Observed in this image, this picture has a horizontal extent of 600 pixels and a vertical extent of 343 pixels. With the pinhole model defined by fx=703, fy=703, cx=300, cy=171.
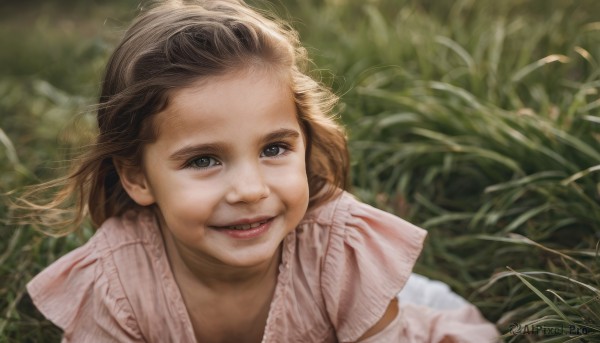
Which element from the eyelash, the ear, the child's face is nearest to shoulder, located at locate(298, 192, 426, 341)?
the child's face

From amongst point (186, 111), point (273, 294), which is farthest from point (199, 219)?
point (273, 294)

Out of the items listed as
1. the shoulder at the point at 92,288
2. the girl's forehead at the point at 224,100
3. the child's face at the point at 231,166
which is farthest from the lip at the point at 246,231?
the shoulder at the point at 92,288

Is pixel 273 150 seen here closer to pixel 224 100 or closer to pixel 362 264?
pixel 224 100

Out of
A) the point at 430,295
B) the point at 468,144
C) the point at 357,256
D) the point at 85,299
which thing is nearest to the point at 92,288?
the point at 85,299

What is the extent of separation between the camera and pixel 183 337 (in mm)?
1992

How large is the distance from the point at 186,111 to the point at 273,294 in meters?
0.65

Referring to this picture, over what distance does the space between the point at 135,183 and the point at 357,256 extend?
0.66 m

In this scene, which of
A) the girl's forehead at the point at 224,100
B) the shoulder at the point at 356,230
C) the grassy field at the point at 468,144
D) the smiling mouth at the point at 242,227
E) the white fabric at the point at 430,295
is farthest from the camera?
the white fabric at the point at 430,295

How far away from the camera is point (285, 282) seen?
2008mm

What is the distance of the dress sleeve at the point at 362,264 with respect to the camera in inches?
77.6

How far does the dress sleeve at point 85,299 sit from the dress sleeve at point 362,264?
57 cm

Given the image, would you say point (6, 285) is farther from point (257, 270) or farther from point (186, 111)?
point (186, 111)

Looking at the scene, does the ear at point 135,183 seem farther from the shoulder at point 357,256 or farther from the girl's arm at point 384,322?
the girl's arm at point 384,322

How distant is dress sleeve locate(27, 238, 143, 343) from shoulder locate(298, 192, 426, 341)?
539mm
